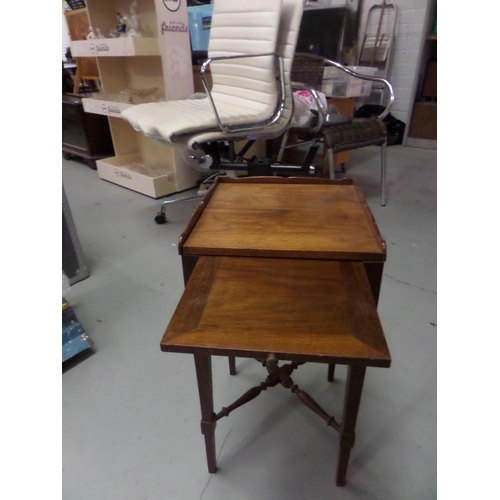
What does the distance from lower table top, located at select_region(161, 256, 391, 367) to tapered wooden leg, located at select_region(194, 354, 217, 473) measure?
0.08m

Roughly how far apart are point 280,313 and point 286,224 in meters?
0.27

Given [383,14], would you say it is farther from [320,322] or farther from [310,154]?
[320,322]

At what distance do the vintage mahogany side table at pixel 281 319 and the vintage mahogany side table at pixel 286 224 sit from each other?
0.02 meters

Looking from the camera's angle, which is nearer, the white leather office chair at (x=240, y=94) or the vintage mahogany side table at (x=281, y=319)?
the vintage mahogany side table at (x=281, y=319)

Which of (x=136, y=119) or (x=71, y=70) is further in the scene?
(x=71, y=70)

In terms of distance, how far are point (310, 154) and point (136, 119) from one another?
0.86 metres

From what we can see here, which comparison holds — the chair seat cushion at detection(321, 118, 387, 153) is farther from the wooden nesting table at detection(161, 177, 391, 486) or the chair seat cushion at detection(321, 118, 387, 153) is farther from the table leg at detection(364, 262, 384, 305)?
the table leg at detection(364, 262, 384, 305)

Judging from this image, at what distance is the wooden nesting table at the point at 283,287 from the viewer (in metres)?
0.52

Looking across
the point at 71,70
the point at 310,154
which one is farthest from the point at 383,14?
the point at 71,70

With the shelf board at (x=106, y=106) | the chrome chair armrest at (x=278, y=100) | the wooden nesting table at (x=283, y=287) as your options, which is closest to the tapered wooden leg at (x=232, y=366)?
the wooden nesting table at (x=283, y=287)

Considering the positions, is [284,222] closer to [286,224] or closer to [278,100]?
[286,224]

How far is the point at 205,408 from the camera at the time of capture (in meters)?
0.70

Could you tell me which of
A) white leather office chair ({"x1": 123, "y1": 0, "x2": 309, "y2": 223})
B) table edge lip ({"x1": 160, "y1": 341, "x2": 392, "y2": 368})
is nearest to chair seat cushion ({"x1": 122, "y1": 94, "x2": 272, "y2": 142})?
white leather office chair ({"x1": 123, "y1": 0, "x2": 309, "y2": 223})

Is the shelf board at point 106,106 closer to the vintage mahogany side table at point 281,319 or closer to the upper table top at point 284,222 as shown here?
the upper table top at point 284,222
